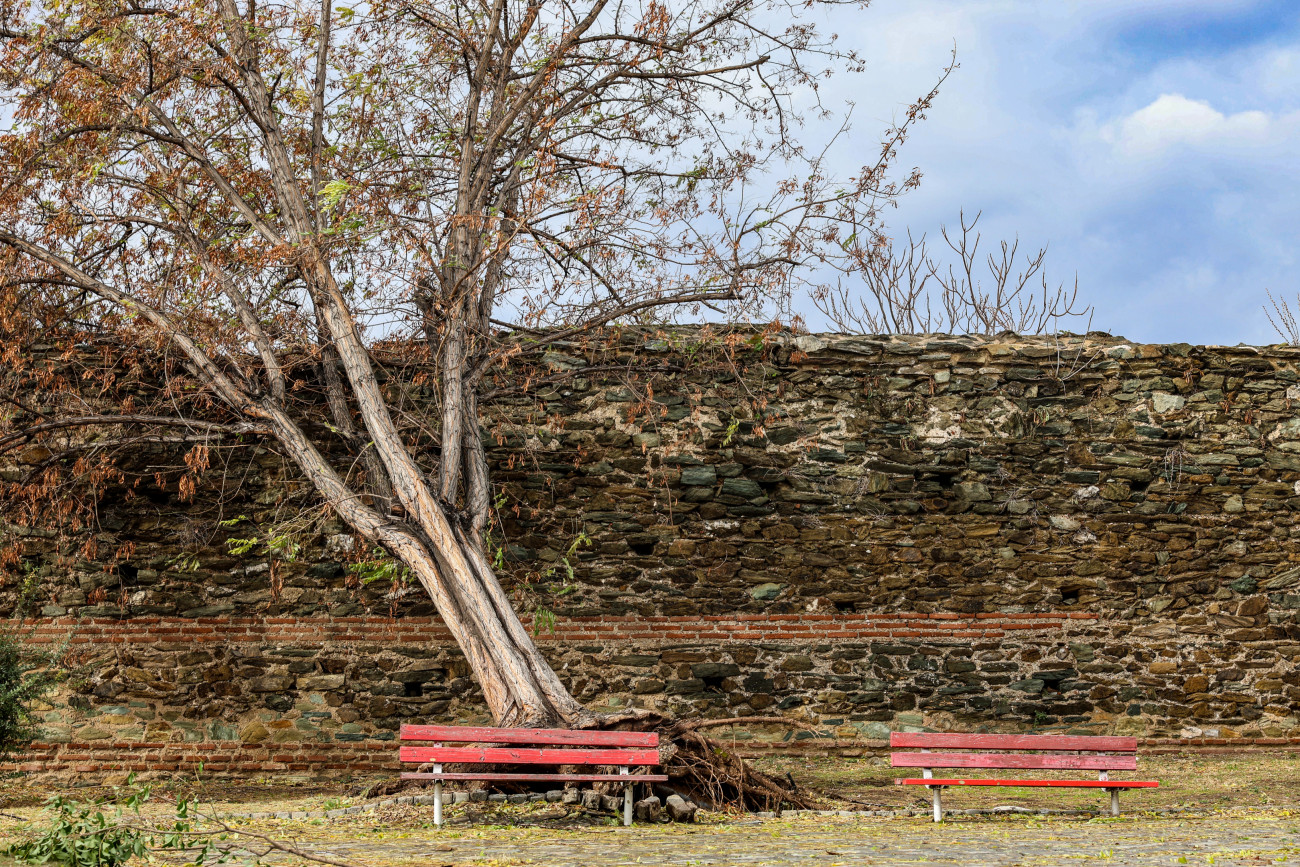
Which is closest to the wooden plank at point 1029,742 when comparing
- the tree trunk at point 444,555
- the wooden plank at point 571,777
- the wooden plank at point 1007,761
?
the wooden plank at point 1007,761

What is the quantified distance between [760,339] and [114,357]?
4996 millimetres

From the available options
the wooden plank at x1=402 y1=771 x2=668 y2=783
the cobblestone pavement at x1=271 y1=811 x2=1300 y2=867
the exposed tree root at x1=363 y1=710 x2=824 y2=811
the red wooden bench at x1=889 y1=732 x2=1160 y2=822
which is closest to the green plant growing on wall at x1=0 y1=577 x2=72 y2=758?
the exposed tree root at x1=363 y1=710 x2=824 y2=811

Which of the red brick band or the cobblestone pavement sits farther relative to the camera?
the red brick band

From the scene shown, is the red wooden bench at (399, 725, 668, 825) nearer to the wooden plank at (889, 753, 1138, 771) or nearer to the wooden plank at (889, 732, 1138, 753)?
the wooden plank at (889, 753, 1138, 771)

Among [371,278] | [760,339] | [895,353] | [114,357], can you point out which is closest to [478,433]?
[371,278]

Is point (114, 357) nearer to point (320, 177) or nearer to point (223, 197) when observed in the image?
point (223, 197)

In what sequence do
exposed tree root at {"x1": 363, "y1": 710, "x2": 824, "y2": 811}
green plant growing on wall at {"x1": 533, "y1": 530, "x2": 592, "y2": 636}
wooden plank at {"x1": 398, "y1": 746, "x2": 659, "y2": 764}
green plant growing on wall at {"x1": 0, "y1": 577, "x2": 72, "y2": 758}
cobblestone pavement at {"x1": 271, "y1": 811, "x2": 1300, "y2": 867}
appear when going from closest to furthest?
cobblestone pavement at {"x1": 271, "y1": 811, "x2": 1300, "y2": 867}
wooden plank at {"x1": 398, "y1": 746, "x2": 659, "y2": 764}
exposed tree root at {"x1": 363, "y1": 710, "x2": 824, "y2": 811}
green plant growing on wall at {"x1": 0, "y1": 577, "x2": 72, "y2": 758}
green plant growing on wall at {"x1": 533, "y1": 530, "x2": 592, "y2": 636}

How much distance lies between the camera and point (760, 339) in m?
8.27

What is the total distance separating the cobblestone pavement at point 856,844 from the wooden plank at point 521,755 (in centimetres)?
34

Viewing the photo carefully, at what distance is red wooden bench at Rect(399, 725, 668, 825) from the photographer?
17.5 feet

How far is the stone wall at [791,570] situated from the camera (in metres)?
8.23

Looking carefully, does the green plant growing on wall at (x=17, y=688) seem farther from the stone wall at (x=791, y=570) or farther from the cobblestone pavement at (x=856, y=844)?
the cobblestone pavement at (x=856, y=844)

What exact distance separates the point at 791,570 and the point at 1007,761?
2.93m

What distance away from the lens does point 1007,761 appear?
5.75m
